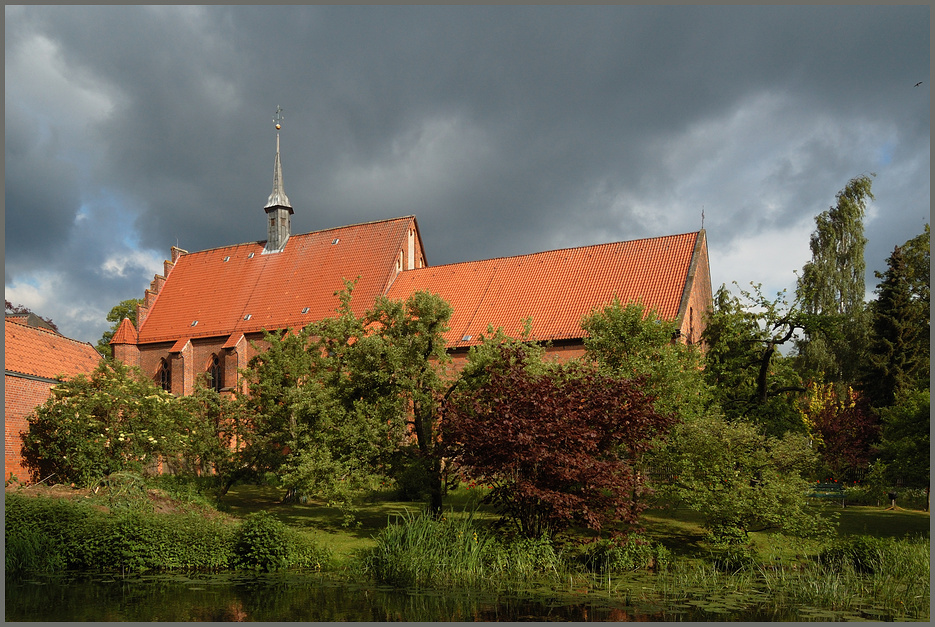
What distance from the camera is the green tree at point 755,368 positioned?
67.8ft

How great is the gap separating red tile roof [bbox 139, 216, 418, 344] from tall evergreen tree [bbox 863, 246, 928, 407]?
22706 mm

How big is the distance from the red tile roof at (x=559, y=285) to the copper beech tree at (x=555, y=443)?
13.1 meters

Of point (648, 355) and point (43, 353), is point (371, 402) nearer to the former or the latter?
point (648, 355)

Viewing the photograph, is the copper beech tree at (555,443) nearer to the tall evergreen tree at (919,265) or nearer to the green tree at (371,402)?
the green tree at (371,402)

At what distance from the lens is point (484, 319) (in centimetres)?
2858

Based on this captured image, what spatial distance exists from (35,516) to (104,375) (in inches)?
265

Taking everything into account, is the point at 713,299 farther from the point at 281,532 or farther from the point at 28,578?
the point at 28,578

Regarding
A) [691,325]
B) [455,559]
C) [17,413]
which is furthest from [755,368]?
[17,413]

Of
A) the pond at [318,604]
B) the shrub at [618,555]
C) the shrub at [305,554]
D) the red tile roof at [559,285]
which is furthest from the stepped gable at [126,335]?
the shrub at [618,555]

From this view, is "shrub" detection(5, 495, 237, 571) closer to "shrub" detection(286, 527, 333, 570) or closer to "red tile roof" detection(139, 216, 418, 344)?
"shrub" detection(286, 527, 333, 570)

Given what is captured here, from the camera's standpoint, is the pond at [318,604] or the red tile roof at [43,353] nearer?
the pond at [318,604]

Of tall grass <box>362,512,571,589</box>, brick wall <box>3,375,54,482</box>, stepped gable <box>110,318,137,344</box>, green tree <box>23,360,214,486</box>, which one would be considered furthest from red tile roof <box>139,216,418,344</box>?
→ tall grass <box>362,512,571,589</box>

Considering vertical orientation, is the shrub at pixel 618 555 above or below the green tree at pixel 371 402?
below

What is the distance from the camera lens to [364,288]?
32125 millimetres
